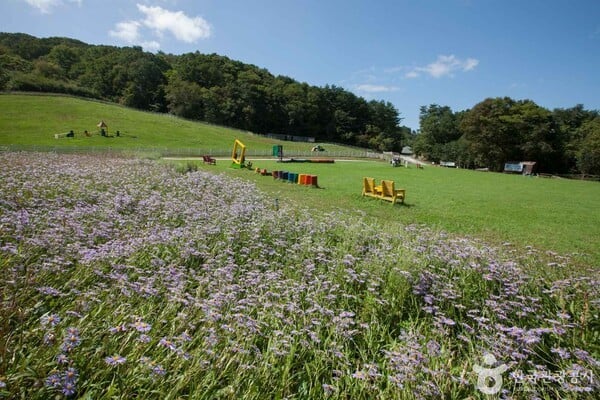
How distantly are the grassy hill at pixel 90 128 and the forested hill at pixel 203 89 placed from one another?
1699cm

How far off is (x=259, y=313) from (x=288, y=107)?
11304cm

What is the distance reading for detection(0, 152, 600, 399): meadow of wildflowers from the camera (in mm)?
2584

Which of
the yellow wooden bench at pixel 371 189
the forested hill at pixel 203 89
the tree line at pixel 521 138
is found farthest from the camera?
the forested hill at pixel 203 89

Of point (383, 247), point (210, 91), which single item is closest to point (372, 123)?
point (210, 91)

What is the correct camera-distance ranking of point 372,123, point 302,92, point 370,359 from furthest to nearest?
point 372,123
point 302,92
point 370,359

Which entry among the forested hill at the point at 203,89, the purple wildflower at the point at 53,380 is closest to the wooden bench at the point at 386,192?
the purple wildflower at the point at 53,380

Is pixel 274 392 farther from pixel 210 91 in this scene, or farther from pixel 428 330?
pixel 210 91

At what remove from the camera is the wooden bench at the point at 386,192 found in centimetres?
1543

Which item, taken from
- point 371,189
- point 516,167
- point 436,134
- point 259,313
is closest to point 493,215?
point 371,189

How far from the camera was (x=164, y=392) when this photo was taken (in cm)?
252

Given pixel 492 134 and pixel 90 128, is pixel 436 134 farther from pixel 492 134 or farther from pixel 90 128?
pixel 90 128

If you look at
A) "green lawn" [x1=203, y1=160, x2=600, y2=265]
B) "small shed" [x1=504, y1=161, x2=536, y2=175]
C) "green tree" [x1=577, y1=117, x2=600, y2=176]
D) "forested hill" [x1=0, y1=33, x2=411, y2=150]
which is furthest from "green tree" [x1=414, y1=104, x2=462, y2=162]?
"green lawn" [x1=203, y1=160, x2=600, y2=265]

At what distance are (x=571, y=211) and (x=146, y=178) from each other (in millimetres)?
19169

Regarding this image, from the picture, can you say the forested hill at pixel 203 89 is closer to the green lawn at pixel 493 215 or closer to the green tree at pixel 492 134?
the green tree at pixel 492 134
